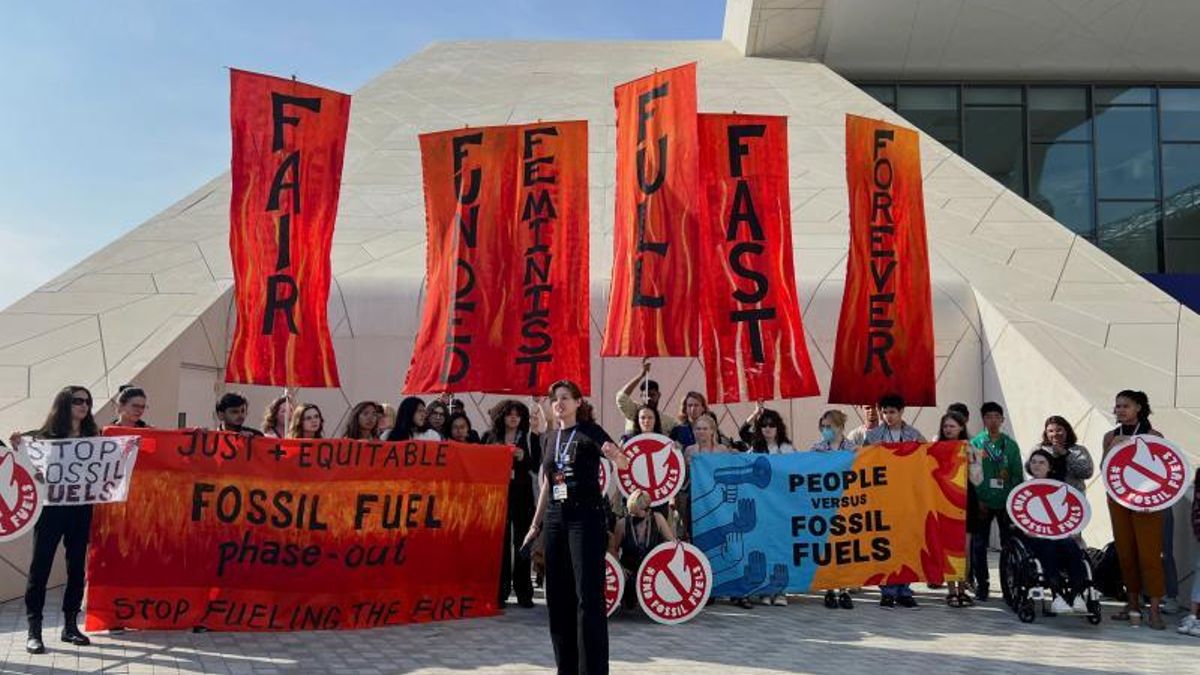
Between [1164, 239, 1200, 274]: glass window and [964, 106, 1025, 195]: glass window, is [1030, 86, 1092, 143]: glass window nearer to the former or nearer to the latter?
[964, 106, 1025, 195]: glass window

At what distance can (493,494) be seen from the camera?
725 cm

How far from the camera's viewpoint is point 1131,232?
1977 cm

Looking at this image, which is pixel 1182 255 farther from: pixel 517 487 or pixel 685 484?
pixel 517 487

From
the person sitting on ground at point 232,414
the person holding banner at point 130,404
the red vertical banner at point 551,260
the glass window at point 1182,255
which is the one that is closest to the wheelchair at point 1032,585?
the red vertical banner at point 551,260

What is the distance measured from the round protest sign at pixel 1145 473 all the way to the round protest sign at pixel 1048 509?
0.27 m

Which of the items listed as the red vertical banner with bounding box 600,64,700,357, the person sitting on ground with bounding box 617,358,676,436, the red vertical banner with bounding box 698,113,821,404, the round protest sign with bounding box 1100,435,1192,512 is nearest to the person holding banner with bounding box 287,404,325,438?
the person sitting on ground with bounding box 617,358,676,436

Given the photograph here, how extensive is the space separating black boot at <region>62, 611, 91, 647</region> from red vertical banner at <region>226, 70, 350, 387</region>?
2.37 meters

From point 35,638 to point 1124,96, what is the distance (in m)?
21.5

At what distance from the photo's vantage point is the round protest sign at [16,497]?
5.70 metres

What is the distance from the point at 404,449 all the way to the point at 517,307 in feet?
7.99

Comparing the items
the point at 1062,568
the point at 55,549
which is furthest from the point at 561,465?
the point at 1062,568

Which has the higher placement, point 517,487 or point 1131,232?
point 1131,232

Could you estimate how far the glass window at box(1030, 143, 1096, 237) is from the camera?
19.8 metres

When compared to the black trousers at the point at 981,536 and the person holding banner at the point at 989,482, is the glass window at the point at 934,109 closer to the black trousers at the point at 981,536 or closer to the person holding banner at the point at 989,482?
the person holding banner at the point at 989,482
